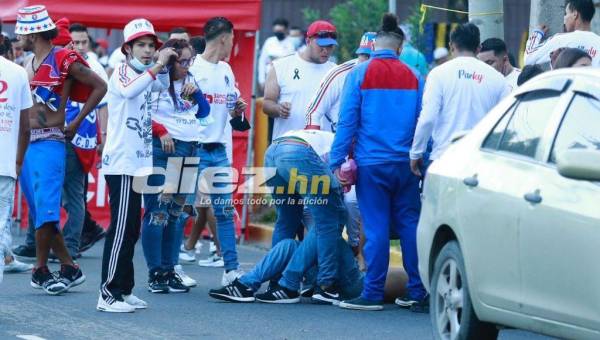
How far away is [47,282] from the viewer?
37.0ft

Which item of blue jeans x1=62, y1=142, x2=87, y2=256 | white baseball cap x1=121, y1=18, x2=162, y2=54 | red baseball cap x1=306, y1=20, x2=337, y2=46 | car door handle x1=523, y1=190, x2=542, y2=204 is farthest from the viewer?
blue jeans x1=62, y1=142, x2=87, y2=256

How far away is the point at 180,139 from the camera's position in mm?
11812

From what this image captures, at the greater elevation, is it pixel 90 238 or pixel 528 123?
pixel 528 123

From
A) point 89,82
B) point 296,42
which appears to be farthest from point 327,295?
point 296,42

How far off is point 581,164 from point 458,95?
3.93m

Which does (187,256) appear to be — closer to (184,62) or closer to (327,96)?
(327,96)

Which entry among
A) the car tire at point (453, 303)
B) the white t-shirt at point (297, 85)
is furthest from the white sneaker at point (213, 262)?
the car tire at point (453, 303)

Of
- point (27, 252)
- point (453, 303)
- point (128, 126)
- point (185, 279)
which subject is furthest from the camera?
point (27, 252)

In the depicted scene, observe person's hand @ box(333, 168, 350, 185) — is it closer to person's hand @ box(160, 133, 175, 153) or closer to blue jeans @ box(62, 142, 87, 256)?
person's hand @ box(160, 133, 175, 153)

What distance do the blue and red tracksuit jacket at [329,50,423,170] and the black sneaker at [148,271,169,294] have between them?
1763 millimetres

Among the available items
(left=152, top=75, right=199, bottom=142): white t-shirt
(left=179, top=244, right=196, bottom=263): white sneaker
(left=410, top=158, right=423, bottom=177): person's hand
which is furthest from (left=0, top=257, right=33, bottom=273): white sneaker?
(left=410, top=158, right=423, bottom=177): person's hand

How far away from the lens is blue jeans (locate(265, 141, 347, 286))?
11.1 m

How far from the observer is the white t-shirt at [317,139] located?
36.9 feet

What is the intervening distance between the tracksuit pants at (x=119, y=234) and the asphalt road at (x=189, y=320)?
8.7 inches
